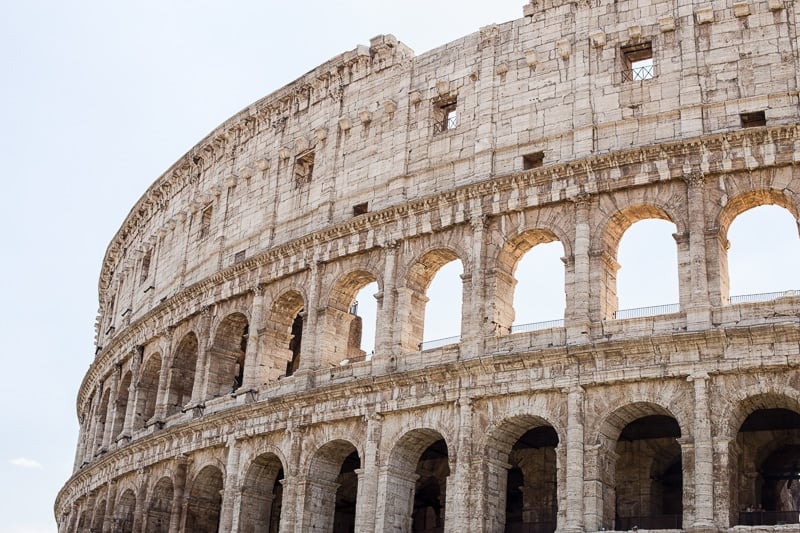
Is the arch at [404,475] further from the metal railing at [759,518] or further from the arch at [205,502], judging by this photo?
the arch at [205,502]

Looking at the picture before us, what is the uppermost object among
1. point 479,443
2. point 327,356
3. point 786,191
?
point 786,191

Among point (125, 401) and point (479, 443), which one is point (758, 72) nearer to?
point (479, 443)

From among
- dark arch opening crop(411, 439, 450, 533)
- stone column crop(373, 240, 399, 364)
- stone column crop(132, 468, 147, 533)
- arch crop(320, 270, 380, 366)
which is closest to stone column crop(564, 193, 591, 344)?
stone column crop(373, 240, 399, 364)

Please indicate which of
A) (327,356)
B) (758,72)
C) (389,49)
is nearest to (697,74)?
(758,72)

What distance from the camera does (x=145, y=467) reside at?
30.2m

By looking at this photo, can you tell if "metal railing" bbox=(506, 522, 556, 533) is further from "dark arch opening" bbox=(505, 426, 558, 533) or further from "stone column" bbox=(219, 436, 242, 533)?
"stone column" bbox=(219, 436, 242, 533)

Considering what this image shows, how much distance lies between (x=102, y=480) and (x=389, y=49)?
15.9m

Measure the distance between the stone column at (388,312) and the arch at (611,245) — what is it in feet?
16.1

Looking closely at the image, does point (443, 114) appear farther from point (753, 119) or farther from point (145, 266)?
point (145, 266)

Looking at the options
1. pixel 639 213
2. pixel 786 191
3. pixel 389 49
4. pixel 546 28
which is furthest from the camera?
pixel 389 49

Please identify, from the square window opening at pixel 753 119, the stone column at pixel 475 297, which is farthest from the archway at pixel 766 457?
the square window opening at pixel 753 119

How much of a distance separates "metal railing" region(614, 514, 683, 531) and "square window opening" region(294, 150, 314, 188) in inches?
495

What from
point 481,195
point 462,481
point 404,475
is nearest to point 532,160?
point 481,195

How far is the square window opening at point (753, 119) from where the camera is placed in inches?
864
